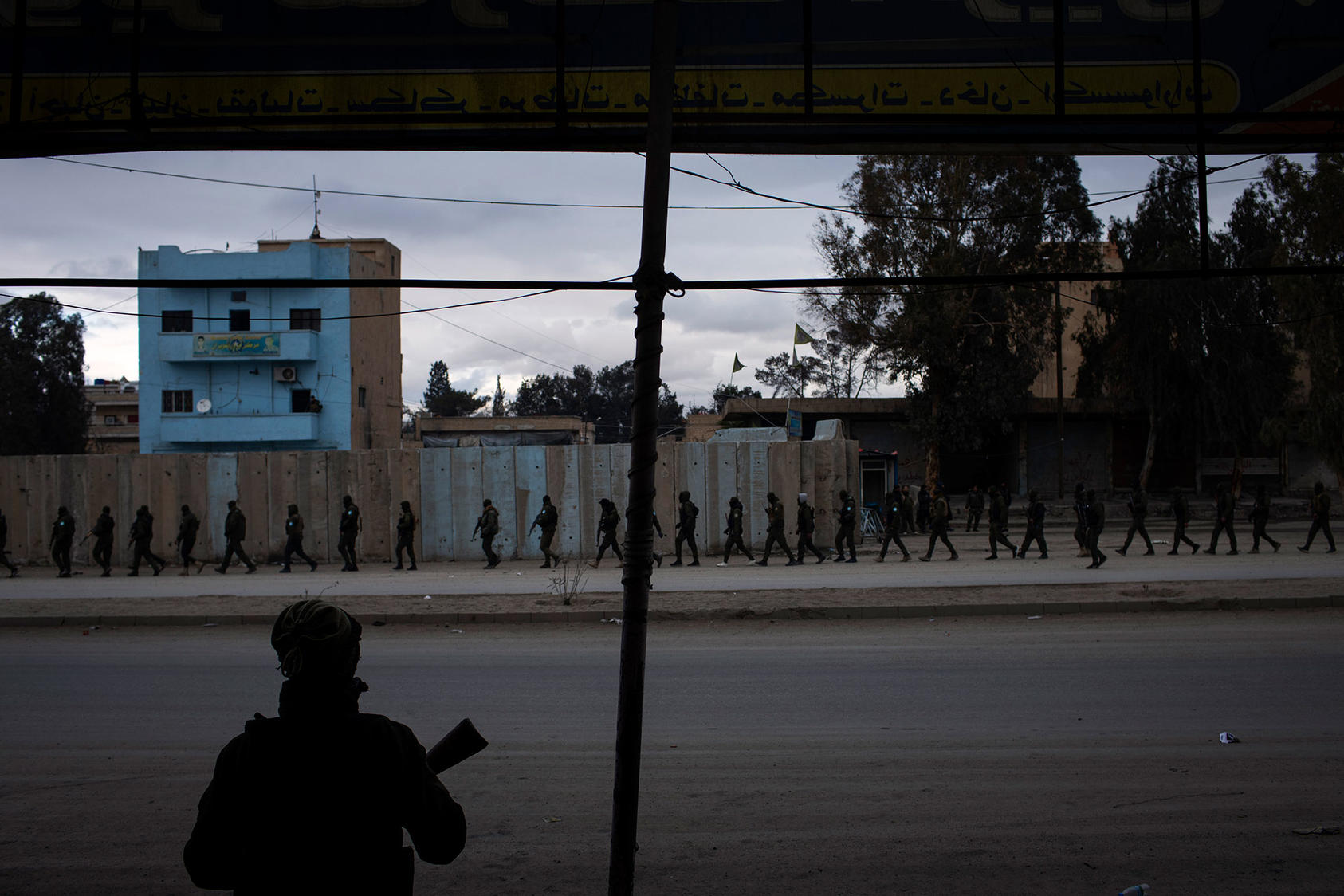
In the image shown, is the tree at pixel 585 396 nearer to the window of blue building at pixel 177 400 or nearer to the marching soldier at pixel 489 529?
the window of blue building at pixel 177 400

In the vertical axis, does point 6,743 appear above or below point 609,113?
below

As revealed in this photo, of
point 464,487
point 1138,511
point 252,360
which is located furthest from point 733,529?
point 252,360

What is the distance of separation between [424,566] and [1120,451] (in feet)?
106

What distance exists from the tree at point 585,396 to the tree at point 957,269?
5011cm

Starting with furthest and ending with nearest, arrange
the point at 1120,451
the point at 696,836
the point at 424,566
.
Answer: the point at 1120,451
the point at 424,566
the point at 696,836

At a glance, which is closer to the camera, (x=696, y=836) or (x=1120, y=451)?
(x=696, y=836)

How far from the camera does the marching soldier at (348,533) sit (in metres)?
19.7

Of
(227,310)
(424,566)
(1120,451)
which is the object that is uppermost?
(227,310)

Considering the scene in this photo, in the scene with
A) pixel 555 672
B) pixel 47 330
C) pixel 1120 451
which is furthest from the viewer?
pixel 47 330

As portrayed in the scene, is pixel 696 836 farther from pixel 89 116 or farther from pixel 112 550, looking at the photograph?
Answer: pixel 112 550

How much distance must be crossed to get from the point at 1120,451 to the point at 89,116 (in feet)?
138

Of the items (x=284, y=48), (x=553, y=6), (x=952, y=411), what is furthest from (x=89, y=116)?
(x=952, y=411)

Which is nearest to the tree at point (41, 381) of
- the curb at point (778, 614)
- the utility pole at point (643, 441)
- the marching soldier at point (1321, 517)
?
the curb at point (778, 614)

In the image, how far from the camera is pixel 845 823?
16.9 ft
